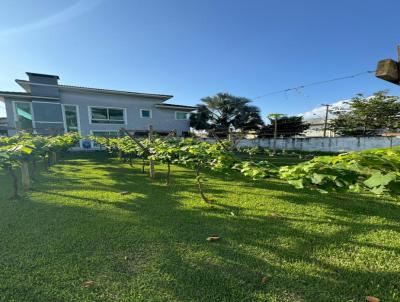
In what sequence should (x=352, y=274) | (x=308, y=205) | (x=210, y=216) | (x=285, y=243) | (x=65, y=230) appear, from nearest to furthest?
(x=352, y=274)
(x=285, y=243)
(x=65, y=230)
(x=210, y=216)
(x=308, y=205)

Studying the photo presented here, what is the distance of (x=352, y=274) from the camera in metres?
2.18

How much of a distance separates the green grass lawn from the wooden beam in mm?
1916

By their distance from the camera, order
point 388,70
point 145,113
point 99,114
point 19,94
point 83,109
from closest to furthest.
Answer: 1. point 388,70
2. point 19,94
3. point 83,109
4. point 99,114
5. point 145,113

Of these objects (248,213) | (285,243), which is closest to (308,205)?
(248,213)

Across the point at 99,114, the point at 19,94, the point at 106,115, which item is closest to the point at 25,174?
the point at 19,94

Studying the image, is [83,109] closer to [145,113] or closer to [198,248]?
[145,113]

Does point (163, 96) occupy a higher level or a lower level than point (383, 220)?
higher

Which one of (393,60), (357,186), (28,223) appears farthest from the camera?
(28,223)

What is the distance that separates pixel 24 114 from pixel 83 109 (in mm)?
4213

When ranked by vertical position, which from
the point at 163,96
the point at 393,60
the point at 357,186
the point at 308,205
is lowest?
the point at 308,205

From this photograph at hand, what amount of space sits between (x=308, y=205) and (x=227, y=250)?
2597 millimetres

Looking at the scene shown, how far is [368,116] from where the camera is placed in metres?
16.3

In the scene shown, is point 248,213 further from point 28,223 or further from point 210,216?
point 28,223

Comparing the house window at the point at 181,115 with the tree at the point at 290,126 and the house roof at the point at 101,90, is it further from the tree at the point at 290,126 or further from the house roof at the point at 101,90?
the tree at the point at 290,126
